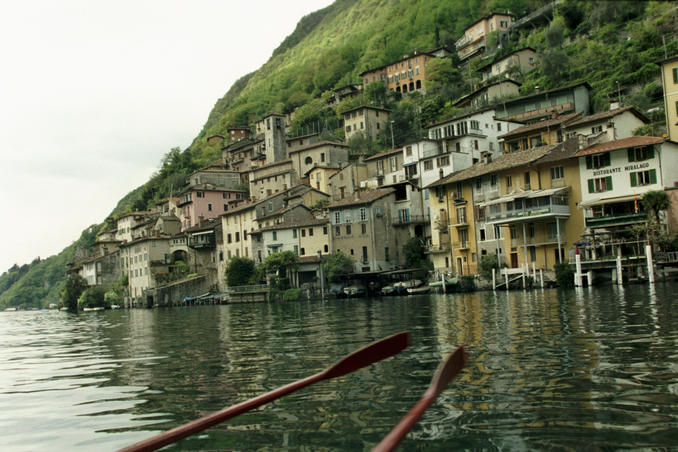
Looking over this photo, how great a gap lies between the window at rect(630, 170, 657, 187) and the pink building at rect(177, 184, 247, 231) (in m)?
55.0

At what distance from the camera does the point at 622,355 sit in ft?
29.5

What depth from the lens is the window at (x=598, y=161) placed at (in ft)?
130

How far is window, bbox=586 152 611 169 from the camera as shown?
130ft

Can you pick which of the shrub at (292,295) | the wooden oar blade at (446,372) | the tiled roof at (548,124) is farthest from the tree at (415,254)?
the wooden oar blade at (446,372)

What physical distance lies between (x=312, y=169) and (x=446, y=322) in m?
55.6

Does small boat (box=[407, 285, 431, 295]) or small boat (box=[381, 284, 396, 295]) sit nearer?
small boat (box=[407, 285, 431, 295])

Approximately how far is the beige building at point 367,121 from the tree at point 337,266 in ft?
112

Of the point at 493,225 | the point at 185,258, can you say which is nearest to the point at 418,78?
the point at 185,258

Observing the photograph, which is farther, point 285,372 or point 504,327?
point 504,327

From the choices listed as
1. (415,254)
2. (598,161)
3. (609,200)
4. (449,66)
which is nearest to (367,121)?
(449,66)

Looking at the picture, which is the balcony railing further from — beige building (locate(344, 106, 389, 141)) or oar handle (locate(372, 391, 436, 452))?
beige building (locate(344, 106, 389, 141))

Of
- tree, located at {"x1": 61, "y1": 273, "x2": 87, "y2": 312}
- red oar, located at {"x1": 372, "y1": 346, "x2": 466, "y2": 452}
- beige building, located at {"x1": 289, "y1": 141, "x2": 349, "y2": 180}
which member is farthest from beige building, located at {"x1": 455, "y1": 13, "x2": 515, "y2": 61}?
red oar, located at {"x1": 372, "y1": 346, "x2": 466, "y2": 452}

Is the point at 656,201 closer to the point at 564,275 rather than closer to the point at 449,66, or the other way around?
the point at 564,275

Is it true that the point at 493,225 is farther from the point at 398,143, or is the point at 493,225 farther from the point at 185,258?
the point at 185,258
